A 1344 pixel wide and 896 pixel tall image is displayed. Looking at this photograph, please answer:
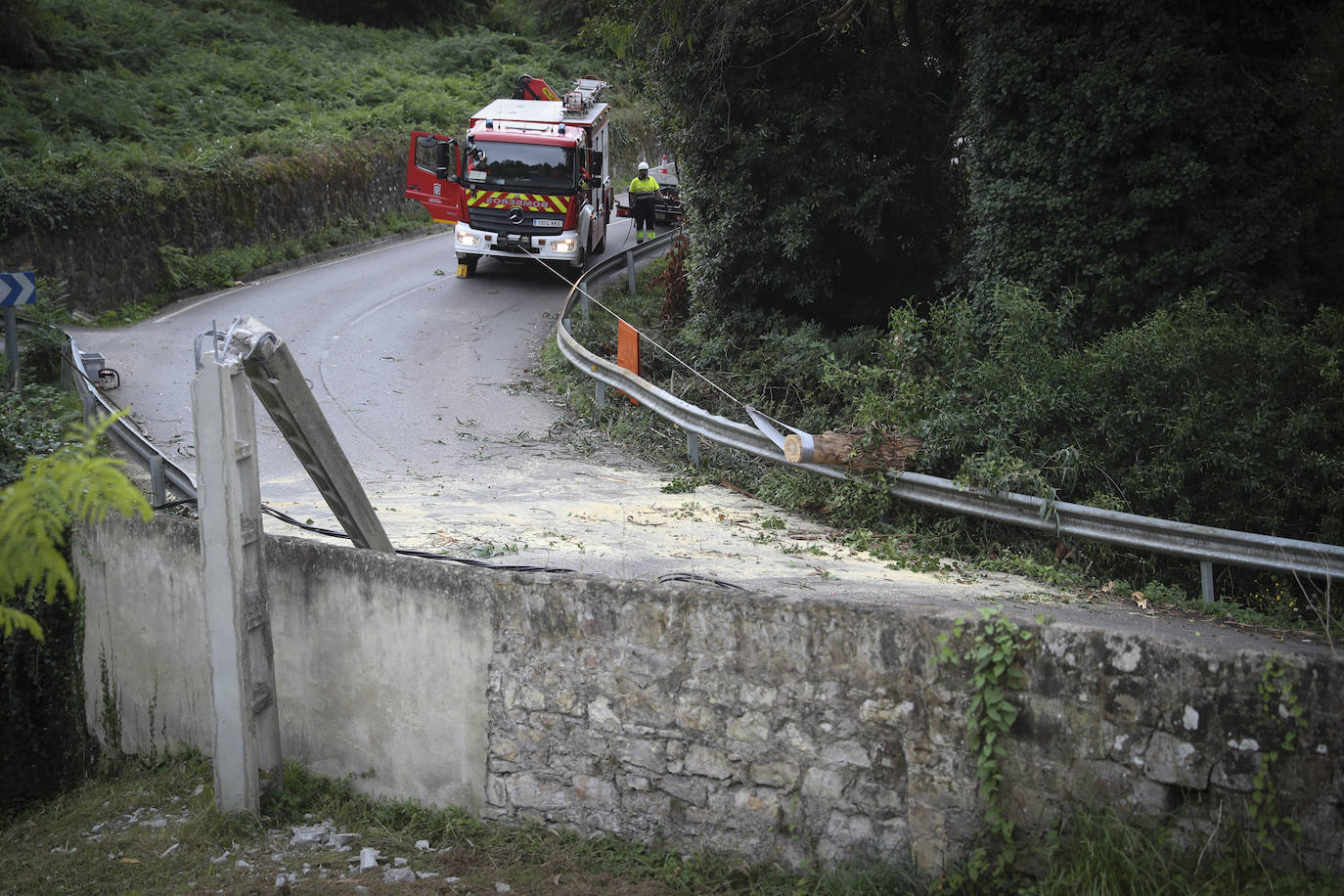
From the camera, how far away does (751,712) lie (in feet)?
18.4

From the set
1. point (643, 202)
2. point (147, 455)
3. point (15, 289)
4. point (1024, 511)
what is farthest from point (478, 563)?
point (643, 202)

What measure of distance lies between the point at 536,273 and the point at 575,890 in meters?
17.0

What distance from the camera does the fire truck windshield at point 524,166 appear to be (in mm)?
19094

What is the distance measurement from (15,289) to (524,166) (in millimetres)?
9285

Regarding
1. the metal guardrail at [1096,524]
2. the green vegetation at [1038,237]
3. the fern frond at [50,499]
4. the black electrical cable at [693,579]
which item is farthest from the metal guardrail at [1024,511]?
the black electrical cable at [693,579]

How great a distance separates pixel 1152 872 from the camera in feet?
15.4

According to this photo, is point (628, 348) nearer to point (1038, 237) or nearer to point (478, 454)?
point (478, 454)

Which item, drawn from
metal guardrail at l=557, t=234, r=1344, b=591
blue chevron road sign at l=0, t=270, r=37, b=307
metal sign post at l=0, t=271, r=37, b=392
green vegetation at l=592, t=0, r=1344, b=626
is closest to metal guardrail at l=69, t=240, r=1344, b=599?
metal guardrail at l=557, t=234, r=1344, b=591

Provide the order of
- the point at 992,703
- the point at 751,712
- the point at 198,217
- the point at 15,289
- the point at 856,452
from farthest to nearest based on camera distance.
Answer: the point at 198,217
the point at 15,289
the point at 856,452
the point at 751,712
the point at 992,703

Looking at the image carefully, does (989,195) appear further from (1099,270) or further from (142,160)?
(142,160)

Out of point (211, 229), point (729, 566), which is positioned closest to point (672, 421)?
point (729, 566)

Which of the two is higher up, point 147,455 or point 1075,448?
point 1075,448

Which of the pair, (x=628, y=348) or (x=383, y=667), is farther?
(x=628, y=348)

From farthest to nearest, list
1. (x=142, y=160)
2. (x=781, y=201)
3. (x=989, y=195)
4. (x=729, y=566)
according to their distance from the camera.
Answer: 1. (x=142, y=160)
2. (x=781, y=201)
3. (x=989, y=195)
4. (x=729, y=566)
